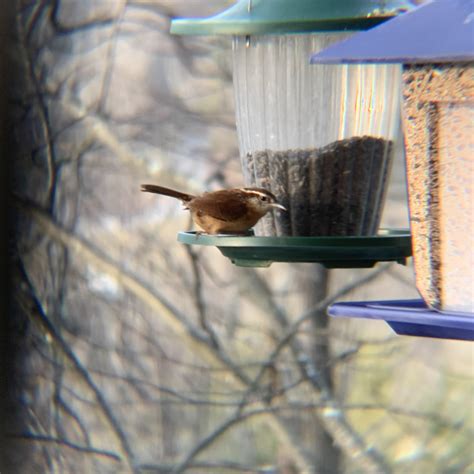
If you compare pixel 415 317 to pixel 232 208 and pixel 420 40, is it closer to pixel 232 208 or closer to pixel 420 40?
pixel 420 40

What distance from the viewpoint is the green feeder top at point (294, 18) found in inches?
103

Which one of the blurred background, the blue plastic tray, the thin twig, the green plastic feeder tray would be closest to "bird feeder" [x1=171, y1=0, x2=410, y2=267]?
the green plastic feeder tray

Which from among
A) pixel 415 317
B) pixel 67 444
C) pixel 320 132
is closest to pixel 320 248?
pixel 415 317

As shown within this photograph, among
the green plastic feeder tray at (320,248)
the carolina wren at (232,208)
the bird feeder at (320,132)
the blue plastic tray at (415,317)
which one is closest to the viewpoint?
the blue plastic tray at (415,317)

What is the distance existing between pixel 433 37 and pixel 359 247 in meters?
0.67

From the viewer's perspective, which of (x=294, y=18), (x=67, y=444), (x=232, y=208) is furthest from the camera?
(x=67, y=444)

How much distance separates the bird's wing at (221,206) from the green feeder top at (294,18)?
1.67 ft

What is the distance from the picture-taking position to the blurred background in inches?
234

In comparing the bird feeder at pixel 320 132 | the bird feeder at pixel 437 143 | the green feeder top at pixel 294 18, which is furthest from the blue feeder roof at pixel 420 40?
Answer: the bird feeder at pixel 320 132

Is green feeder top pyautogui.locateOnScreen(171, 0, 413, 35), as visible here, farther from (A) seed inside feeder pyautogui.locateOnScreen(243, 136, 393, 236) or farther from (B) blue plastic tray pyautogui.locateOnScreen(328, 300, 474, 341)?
(B) blue plastic tray pyautogui.locateOnScreen(328, 300, 474, 341)

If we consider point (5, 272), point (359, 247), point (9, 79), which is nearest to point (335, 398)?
point (5, 272)

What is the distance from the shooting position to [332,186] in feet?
9.71

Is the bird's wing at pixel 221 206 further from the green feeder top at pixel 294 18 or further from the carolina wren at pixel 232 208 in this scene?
the green feeder top at pixel 294 18

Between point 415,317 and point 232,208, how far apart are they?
936 mm
